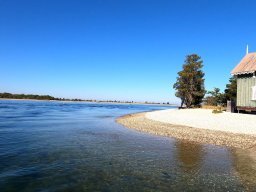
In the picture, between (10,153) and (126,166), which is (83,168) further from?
(10,153)

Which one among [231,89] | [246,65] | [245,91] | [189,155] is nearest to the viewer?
[189,155]

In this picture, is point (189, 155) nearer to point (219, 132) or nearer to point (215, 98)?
point (219, 132)

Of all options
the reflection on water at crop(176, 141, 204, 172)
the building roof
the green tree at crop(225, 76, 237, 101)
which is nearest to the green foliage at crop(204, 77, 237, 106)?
the green tree at crop(225, 76, 237, 101)

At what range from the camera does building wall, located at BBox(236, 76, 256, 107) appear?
97.3 feet

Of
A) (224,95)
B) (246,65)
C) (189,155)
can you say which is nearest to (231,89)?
(224,95)

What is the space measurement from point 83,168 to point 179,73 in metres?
47.6

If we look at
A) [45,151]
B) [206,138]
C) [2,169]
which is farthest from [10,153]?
[206,138]

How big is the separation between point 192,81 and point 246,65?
84.1 feet

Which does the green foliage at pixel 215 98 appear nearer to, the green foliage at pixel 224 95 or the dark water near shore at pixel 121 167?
the green foliage at pixel 224 95

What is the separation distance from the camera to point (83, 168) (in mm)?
11648

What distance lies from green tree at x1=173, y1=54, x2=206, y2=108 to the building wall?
79.1 feet

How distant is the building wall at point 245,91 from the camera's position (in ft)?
97.3

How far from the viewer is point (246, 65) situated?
30938 millimetres

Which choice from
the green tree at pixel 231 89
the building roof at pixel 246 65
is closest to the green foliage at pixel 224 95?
the green tree at pixel 231 89
